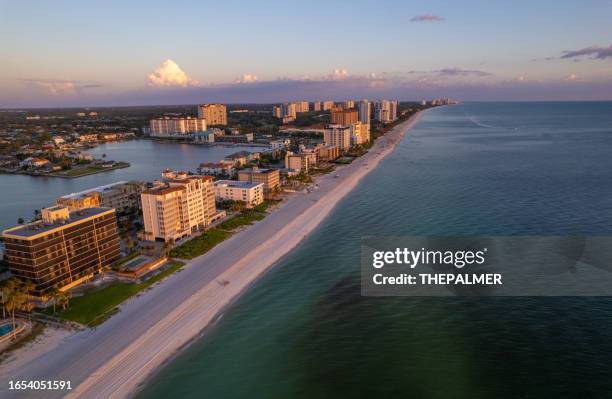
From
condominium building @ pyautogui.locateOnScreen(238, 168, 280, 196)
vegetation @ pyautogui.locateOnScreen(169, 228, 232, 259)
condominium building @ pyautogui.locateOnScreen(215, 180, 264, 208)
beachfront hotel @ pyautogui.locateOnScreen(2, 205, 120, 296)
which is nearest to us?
beachfront hotel @ pyautogui.locateOnScreen(2, 205, 120, 296)

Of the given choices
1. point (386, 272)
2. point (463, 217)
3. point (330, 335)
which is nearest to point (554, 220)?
point (463, 217)

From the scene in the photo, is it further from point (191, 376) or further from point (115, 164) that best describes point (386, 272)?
point (115, 164)

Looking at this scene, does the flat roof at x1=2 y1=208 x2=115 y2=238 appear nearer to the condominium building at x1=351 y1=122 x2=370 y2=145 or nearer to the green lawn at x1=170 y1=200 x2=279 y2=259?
the green lawn at x1=170 y1=200 x2=279 y2=259

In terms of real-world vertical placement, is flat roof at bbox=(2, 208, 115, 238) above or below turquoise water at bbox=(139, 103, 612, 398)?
above

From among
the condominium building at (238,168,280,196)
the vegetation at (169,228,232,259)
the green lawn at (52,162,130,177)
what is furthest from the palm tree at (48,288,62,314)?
the green lawn at (52,162,130,177)

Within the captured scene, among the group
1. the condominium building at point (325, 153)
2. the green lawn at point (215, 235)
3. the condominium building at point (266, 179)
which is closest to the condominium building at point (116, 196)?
the green lawn at point (215, 235)

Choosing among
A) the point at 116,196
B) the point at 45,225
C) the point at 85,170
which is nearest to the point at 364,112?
the point at 85,170

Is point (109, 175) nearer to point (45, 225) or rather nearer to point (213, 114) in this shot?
point (45, 225)
